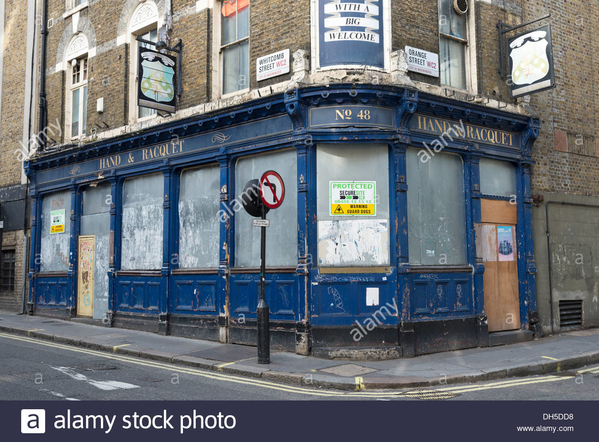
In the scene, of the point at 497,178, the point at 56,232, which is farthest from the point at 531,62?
the point at 56,232

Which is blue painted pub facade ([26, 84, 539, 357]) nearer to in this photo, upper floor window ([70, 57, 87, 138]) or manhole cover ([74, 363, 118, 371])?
upper floor window ([70, 57, 87, 138])

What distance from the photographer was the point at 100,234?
16.1m

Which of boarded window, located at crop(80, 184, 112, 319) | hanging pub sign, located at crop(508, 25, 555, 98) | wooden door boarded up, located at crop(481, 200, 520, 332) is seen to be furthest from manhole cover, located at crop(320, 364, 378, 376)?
boarded window, located at crop(80, 184, 112, 319)

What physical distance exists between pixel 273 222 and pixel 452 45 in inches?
220

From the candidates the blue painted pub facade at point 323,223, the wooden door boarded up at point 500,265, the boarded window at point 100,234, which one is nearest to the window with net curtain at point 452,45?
the blue painted pub facade at point 323,223

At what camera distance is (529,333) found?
12.9 metres

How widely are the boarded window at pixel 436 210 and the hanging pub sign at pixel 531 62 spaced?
235cm

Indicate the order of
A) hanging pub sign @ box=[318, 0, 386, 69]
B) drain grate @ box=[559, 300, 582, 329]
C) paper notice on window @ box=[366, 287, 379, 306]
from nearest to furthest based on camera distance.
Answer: paper notice on window @ box=[366, 287, 379, 306]
hanging pub sign @ box=[318, 0, 386, 69]
drain grate @ box=[559, 300, 582, 329]

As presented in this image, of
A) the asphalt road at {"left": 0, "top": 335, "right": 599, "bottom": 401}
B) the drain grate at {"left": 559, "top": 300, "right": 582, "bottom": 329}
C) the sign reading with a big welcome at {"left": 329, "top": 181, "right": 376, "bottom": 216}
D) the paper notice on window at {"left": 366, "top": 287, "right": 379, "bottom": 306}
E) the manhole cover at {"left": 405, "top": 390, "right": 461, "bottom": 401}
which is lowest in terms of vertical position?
the manhole cover at {"left": 405, "top": 390, "right": 461, "bottom": 401}

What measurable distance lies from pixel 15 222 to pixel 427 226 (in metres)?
13.8

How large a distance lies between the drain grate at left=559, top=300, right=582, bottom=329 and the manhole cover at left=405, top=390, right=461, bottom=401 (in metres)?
7.15

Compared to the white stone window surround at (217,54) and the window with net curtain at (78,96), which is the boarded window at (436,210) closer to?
the white stone window surround at (217,54)

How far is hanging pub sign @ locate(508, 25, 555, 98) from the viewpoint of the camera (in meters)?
12.5

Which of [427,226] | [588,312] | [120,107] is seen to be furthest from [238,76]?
[588,312]
